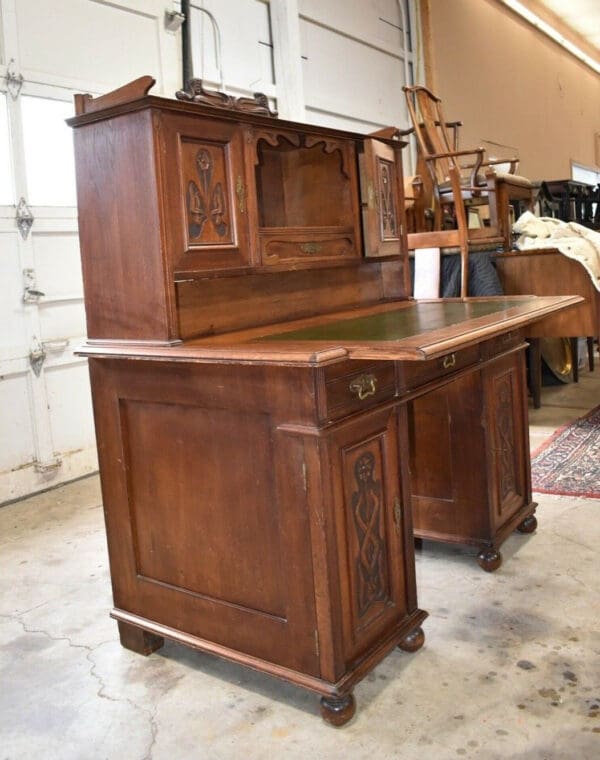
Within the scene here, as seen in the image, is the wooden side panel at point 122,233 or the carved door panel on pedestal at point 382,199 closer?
the wooden side panel at point 122,233

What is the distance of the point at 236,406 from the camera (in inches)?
71.7

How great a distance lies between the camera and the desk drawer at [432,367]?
2.02m

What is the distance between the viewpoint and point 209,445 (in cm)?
191

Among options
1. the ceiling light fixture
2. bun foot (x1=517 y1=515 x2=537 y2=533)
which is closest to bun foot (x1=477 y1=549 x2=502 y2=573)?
bun foot (x1=517 y1=515 x2=537 y2=533)

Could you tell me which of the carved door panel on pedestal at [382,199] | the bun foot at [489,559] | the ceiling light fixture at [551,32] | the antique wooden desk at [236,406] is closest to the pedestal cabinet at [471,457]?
the bun foot at [489,559]

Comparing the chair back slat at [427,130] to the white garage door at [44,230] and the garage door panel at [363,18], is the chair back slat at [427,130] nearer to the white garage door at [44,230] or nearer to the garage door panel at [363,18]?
the garage door panel at [363,18]

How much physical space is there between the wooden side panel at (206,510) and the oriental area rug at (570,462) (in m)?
1.98

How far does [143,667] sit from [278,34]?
4.54 metres

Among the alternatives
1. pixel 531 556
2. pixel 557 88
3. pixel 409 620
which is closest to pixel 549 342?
pixel 531 556

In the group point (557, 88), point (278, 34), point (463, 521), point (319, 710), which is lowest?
point (319, 710)

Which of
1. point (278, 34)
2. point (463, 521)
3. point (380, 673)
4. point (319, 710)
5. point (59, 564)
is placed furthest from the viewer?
point (278, 34)

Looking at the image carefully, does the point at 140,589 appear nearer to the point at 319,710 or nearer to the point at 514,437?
the point at 319,710

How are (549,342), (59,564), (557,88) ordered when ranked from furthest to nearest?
(557,88)
(549,342)
(59,564)

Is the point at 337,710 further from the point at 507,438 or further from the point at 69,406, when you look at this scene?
the point at 69,406
